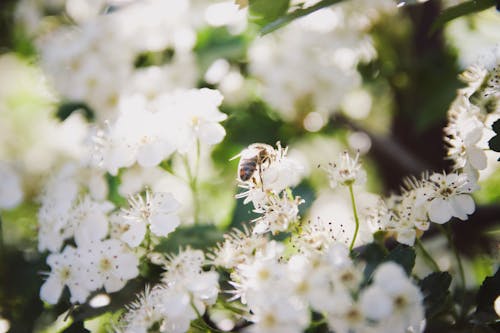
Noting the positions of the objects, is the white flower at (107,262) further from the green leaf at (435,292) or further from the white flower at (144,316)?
the green leaf at (435,292)

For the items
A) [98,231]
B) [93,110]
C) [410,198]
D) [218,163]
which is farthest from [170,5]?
[410,198]

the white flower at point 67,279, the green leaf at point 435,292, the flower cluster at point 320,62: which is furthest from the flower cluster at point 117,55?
the green leaf at point 435,292

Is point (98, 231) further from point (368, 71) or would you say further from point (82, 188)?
point (368, 71)

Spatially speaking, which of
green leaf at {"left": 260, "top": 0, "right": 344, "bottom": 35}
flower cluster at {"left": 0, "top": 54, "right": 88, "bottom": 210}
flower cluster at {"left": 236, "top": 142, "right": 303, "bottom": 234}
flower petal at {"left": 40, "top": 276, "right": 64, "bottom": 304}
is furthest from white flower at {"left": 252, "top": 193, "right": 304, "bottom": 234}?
flower cluster at {"left": 0, "top": 54, "right": 88, "bottom": 210}

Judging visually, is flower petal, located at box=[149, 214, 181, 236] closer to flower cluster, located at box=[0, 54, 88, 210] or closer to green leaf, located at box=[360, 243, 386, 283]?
green leaf, located at box=[360, 243, 386, 283]

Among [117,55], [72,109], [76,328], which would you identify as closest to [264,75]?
[117,55]

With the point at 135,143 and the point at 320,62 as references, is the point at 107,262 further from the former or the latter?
the point at 320,62
